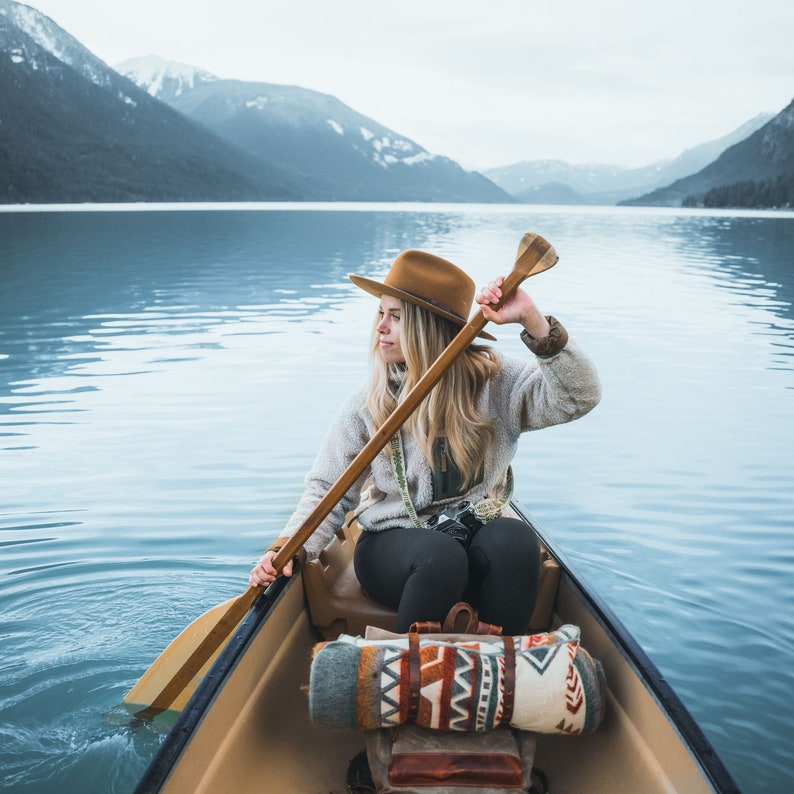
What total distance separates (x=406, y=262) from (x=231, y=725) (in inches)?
58.8

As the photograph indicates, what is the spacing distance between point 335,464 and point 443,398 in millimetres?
444

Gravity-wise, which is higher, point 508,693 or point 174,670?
point 508,693

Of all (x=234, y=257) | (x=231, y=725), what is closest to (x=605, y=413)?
(x=231, y=725)

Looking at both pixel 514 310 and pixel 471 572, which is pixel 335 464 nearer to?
pixel 471 572

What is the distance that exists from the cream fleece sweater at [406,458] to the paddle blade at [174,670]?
0.58 m

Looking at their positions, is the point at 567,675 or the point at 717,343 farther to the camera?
the point at 717,343

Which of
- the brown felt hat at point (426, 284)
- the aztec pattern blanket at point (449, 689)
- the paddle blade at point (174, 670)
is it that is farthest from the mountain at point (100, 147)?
the aztec pattern blanket at point (449, 689)

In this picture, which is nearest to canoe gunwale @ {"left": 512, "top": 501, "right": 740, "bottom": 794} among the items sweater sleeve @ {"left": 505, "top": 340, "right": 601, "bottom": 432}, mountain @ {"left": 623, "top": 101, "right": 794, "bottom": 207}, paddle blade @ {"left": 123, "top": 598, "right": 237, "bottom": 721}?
sweater sleeve @ {"left": 505, "top": 340, "right": 601, "bottom": 432}

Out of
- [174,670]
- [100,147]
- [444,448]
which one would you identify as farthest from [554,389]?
[100,147]

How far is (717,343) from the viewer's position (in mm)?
12672

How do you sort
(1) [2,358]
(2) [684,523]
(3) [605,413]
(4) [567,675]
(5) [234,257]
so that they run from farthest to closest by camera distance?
(5) [234,257], (1) [2,358], (3) [605,413], (2) [684,523], (4) [567,675]

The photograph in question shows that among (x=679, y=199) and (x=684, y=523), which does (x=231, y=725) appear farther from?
(x=679, y=199)

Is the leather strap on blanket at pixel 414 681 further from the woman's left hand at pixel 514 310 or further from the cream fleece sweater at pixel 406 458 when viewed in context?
the woman's left hand at pixel 514 310

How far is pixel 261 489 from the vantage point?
6391 mm
